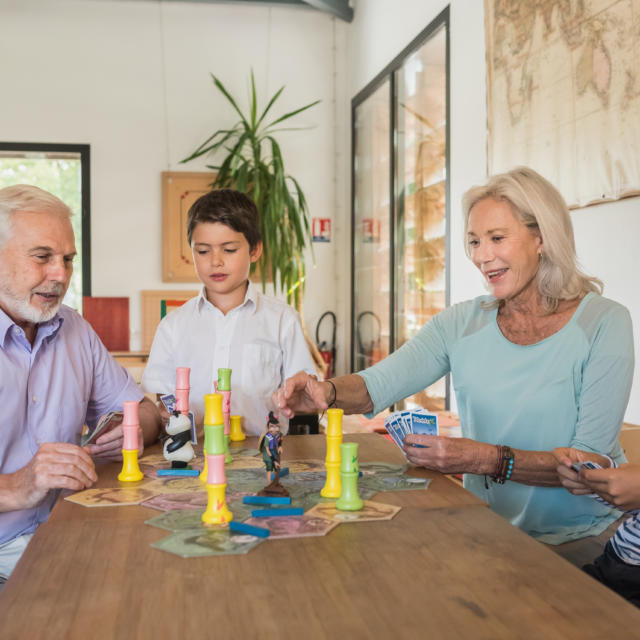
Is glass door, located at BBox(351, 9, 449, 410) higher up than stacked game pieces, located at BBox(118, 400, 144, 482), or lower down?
higher up

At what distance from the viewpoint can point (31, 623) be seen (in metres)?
0.87

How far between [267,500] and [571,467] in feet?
2.19

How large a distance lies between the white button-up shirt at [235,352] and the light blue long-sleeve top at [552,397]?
67 cm

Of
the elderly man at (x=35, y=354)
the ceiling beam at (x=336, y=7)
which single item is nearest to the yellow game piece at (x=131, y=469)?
the elderly man at (x=35, y=354)

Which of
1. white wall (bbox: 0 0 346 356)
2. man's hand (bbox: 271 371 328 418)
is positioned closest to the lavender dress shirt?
man's hand (bbox: 271 371 328 418)

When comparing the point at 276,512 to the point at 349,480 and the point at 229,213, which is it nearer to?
the point at 349,480

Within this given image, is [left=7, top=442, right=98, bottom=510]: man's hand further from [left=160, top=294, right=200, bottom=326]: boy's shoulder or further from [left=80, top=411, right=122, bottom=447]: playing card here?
[left=160, top=294, right=200, bottom=326]: boy's shoulder

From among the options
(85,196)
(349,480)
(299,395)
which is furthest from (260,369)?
(85,196)

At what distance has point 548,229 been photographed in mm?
1956

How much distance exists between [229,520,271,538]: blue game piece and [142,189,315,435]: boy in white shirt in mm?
1283

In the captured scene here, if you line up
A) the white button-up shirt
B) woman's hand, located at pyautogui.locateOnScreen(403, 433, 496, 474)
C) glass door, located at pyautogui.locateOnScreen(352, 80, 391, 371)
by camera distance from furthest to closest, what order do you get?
glass door, located at pyautogui.locateOnScreen(352, 80, 391, 371), the white button-up shirt, woman's hand, located at pyautogui.locateOnScreen(403, 433, 496, 474)

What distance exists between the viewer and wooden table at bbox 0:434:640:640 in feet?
2.81

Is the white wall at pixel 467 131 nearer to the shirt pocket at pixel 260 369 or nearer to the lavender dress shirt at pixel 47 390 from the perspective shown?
the shirt pocket at pixel 260 369

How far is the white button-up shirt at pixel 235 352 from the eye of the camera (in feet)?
8.23
